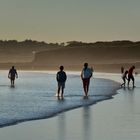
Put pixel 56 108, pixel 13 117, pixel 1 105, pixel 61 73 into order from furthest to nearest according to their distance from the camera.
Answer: pixel 61 73 < pixel 1 105 < pixel 56 108 < pixel 13 117

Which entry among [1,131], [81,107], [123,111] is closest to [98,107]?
[81,107]

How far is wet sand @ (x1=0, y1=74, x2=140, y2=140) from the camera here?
1227 cm

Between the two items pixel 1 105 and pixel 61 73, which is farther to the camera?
pixel 61 73

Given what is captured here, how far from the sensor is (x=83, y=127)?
45.2ft

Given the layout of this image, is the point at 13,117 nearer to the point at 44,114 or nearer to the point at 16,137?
the point at 44,114

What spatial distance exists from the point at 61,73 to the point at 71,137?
12.5 meters

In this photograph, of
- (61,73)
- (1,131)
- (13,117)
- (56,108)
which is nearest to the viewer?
(1,131)

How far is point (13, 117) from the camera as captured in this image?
16.7 metres

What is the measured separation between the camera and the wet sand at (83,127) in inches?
483

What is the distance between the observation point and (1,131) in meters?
13.3

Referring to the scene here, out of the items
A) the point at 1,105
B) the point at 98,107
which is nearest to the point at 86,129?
the point at 98,107

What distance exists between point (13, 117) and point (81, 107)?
3.88m

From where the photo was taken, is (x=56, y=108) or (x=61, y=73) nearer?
(x=56, y=108)

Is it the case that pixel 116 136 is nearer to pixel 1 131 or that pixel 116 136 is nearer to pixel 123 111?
pixel 1 131
